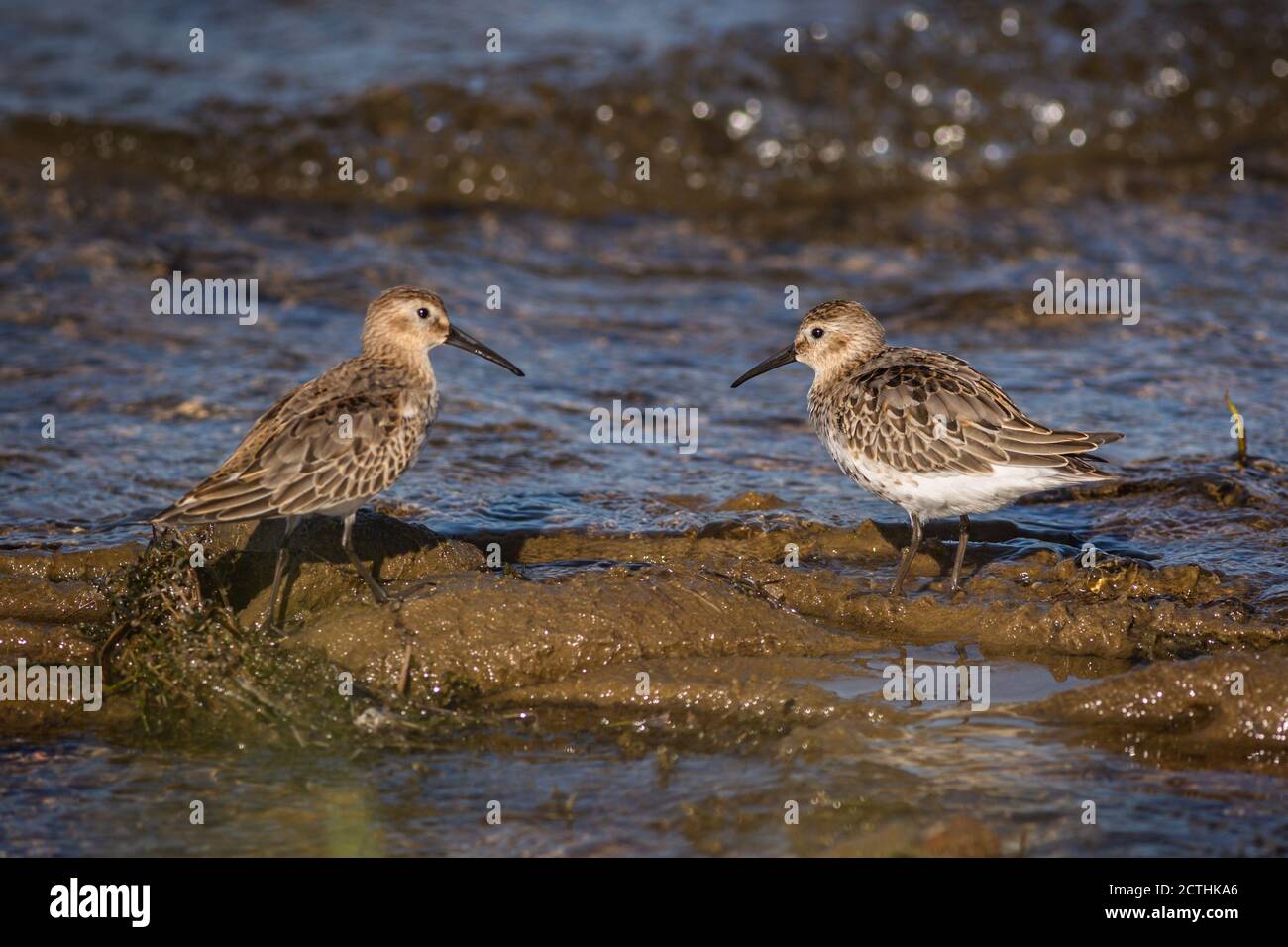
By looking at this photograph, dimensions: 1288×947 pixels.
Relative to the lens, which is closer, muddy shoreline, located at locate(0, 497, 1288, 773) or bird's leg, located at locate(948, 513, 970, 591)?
muddy shoreline, located at locate(0, 497, 1288, 773)

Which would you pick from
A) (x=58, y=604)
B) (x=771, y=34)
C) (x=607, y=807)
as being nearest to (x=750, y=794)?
(x=607, y=807)

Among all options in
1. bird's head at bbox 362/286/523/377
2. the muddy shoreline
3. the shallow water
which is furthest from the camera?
bird's head at bbox 362/286/523/377

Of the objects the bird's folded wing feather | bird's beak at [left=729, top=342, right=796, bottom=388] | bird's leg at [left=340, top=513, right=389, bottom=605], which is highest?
bird's beak at [left=729, top=342, right=796, bottom=388]

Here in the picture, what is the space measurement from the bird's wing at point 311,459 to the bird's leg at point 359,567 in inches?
8.3

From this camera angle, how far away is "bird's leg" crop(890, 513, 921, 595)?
819 cm

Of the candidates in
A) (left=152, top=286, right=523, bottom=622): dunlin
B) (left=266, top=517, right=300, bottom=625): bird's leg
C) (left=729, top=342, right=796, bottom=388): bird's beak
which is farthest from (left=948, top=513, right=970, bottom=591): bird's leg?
(left=266, top=517, right=300, bottom=625): bird's leg

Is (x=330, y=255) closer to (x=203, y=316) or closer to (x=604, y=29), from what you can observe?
(x=203, y=316)

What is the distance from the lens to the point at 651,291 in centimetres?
1387

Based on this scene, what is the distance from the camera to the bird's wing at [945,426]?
7879 millimetres

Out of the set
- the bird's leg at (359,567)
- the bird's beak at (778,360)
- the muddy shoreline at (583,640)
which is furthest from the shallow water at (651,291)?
the bird's leg at (359,567)

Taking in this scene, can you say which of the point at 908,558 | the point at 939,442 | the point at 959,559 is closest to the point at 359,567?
the point at 908,558

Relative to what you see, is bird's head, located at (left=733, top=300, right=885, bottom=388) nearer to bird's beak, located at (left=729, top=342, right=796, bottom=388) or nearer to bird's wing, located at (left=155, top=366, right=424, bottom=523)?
bird's beak, located at (left=729, top=342, right=796, bottom=388)

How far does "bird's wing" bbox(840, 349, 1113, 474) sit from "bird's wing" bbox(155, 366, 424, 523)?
2533 mm
